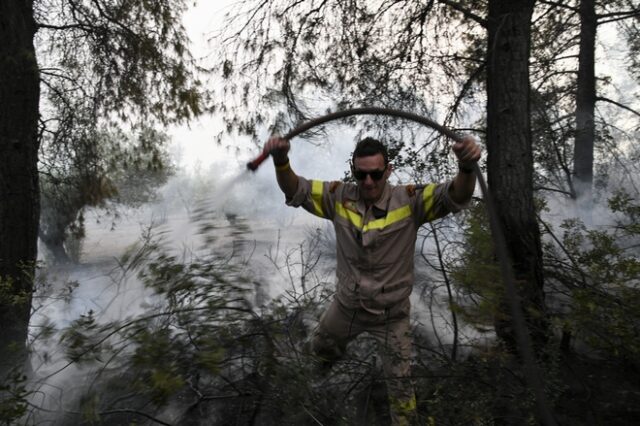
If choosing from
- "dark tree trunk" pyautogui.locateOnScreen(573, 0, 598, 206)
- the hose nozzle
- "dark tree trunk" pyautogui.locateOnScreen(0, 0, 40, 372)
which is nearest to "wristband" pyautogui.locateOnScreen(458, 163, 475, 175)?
the hose nozzle

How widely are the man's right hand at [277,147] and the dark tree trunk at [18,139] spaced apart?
3.56 metres

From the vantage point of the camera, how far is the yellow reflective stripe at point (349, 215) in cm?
291

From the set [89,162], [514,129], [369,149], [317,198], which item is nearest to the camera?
[369,149]

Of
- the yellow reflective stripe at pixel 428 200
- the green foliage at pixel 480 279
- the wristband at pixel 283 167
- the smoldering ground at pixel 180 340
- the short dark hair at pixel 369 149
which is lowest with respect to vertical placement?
the smoldering ground at pixel 180 340

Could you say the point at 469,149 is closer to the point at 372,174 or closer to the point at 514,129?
the point at 372,174

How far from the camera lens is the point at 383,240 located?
9.34 feet

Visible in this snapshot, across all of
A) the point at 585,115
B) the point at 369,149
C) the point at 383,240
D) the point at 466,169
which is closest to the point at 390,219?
the point at 383,240

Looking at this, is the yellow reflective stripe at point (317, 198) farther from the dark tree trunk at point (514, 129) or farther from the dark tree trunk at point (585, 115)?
the dark tree trunk at point (585, 115)

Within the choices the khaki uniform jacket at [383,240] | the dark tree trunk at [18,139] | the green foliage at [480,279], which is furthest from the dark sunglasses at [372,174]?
the dark tree trunk at [18,139]

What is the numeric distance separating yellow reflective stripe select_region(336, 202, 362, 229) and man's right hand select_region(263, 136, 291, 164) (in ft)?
1.51

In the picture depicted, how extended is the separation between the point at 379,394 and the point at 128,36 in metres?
5.25

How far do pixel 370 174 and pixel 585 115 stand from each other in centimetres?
692

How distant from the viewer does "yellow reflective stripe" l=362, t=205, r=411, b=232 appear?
2.85 meters

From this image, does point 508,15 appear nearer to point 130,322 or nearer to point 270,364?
point 270,364
